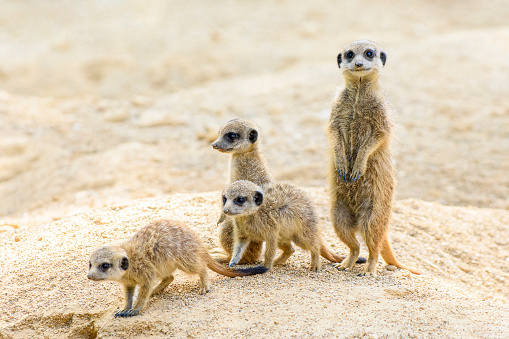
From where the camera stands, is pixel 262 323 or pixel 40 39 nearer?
pixel 262 323

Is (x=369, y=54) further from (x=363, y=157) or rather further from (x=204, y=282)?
(x=204, y=282)

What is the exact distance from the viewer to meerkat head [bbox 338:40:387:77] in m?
3.68

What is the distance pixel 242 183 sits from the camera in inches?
140

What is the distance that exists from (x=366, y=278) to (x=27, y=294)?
6.78 feet

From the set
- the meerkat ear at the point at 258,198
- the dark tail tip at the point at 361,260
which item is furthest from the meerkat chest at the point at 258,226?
the dark tail tip at the point at 361,260

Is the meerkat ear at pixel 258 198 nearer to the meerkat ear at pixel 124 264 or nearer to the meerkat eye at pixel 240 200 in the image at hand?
the meerkat eye at pixel 240 200

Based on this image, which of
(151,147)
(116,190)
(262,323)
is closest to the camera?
(262,323)

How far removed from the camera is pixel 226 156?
6781 mm

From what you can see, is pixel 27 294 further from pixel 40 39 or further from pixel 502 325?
pixel 40 39

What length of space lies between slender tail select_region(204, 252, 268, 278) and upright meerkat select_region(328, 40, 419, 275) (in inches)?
26.6

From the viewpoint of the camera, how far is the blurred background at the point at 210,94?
6.36 m

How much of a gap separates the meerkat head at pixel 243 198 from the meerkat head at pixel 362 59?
3.29ft

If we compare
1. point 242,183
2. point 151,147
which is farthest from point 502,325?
point 151,147

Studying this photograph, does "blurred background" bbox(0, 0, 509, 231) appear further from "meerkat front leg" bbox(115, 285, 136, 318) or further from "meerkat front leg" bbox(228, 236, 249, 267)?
"meerkat front leg" bbox(115, 285, 136, 318)
